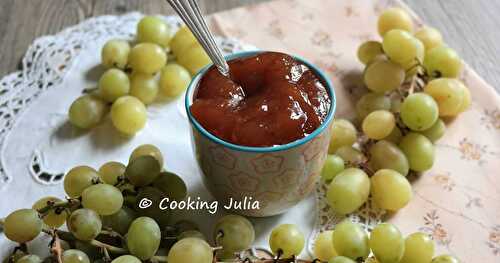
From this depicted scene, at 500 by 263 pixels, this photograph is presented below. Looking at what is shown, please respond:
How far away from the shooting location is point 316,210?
81 centimetres

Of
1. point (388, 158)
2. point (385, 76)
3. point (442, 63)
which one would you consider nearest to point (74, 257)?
point (388, 158)

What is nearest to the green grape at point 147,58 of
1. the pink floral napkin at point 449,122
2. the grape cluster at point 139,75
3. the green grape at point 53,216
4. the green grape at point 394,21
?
the grape cluster at point 139,75

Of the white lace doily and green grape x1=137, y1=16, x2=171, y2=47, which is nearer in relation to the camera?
the white lace doily

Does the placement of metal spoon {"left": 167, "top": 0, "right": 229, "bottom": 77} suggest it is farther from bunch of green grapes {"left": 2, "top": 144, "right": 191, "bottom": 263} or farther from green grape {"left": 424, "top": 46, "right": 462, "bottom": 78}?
green grape {"left": 424, "top": 46, "right": 462, "bottom": 78}

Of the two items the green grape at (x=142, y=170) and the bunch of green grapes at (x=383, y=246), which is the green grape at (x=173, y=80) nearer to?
the green grape at (x=142, y=170)

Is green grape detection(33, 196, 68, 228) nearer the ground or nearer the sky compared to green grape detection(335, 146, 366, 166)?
nearer the sky

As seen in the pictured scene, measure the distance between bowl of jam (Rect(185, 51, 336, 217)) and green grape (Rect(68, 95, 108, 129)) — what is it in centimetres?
24

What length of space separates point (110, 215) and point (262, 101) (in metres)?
0.24

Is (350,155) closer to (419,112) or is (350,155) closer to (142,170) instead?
(419,112)

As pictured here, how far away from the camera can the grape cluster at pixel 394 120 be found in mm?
782

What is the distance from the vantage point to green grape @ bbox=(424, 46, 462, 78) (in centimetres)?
94

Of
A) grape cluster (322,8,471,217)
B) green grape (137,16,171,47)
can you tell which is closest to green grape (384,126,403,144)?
grape cluster (322,8,471,217)

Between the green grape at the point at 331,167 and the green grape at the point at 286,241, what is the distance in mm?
136

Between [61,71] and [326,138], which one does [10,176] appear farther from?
[326,138]
